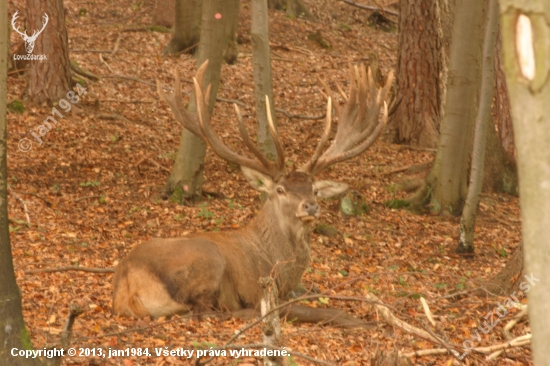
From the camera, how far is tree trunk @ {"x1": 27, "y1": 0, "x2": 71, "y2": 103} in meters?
13.1

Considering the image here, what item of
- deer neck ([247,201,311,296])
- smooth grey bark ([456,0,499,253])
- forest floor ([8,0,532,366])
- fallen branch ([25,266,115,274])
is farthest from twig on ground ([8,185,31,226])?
smooth grey bark ([456,0,499,253])

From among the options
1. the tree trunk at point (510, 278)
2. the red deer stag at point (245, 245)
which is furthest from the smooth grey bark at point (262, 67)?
the tree trunk at point (510, 278)

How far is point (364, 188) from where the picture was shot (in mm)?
12312

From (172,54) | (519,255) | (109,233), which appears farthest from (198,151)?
(172,54)

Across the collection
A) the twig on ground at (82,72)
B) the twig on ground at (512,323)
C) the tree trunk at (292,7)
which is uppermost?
the tree trunk at (292,7)

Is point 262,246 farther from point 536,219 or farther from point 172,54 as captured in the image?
point 172,54

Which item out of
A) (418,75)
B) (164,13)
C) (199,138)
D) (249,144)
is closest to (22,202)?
(199,138)

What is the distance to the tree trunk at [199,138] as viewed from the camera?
1046 cm

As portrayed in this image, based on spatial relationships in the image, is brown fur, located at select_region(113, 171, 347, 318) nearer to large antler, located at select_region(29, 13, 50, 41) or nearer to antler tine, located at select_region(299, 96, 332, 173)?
antler tine, located at select_region(299, 96, 332, 173)

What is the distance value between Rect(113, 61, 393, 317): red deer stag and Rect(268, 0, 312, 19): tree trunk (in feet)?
51.6

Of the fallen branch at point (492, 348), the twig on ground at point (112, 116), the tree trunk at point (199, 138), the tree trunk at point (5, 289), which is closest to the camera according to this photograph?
the tree trunk at point (5, 289)

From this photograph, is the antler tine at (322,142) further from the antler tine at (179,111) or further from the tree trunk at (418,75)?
the tree trunk at (418,75)

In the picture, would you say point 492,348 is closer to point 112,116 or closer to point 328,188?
point 328,188

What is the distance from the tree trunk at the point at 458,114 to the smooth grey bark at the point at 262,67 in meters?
3.01
